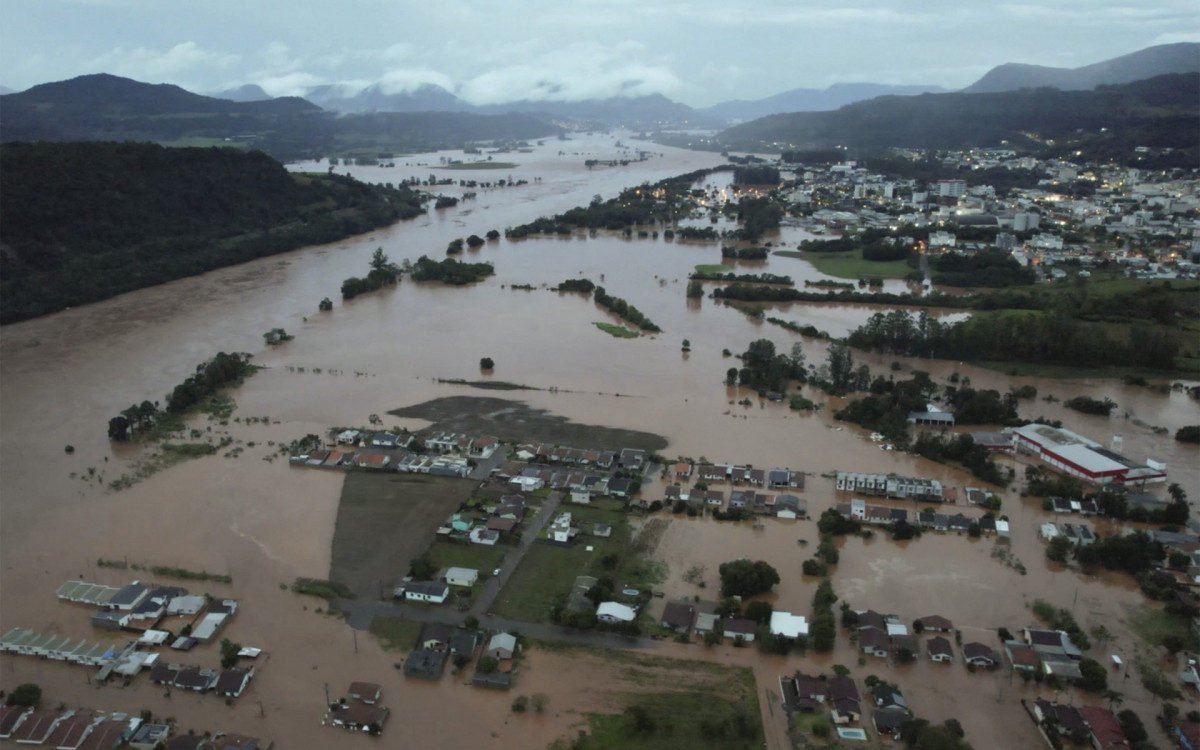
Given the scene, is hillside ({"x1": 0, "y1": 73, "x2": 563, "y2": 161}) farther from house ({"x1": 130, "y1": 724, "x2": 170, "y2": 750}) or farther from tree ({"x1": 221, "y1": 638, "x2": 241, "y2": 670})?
house ({"x1": 130, "y1": 724, "x2": 170, "y2": 750})

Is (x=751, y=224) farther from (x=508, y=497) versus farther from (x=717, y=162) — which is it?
(x=717, y=162)

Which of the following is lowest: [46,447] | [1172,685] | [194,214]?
[1172,685]

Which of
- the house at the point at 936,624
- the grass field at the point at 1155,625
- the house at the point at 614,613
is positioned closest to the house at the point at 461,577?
the house at the point at 614,613

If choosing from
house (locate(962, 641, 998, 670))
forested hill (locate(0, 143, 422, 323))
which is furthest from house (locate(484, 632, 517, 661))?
forested hill (locate(0, 143, 422, 323))

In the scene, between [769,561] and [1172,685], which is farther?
[769,561]

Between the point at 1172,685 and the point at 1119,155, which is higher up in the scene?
the point at 1119,155

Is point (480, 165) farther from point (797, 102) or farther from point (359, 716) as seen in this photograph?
point (797, 102)

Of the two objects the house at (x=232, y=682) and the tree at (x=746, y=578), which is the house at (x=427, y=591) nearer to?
the house at (x=232, y=682)

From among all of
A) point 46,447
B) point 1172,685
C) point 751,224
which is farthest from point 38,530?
point 751,224
